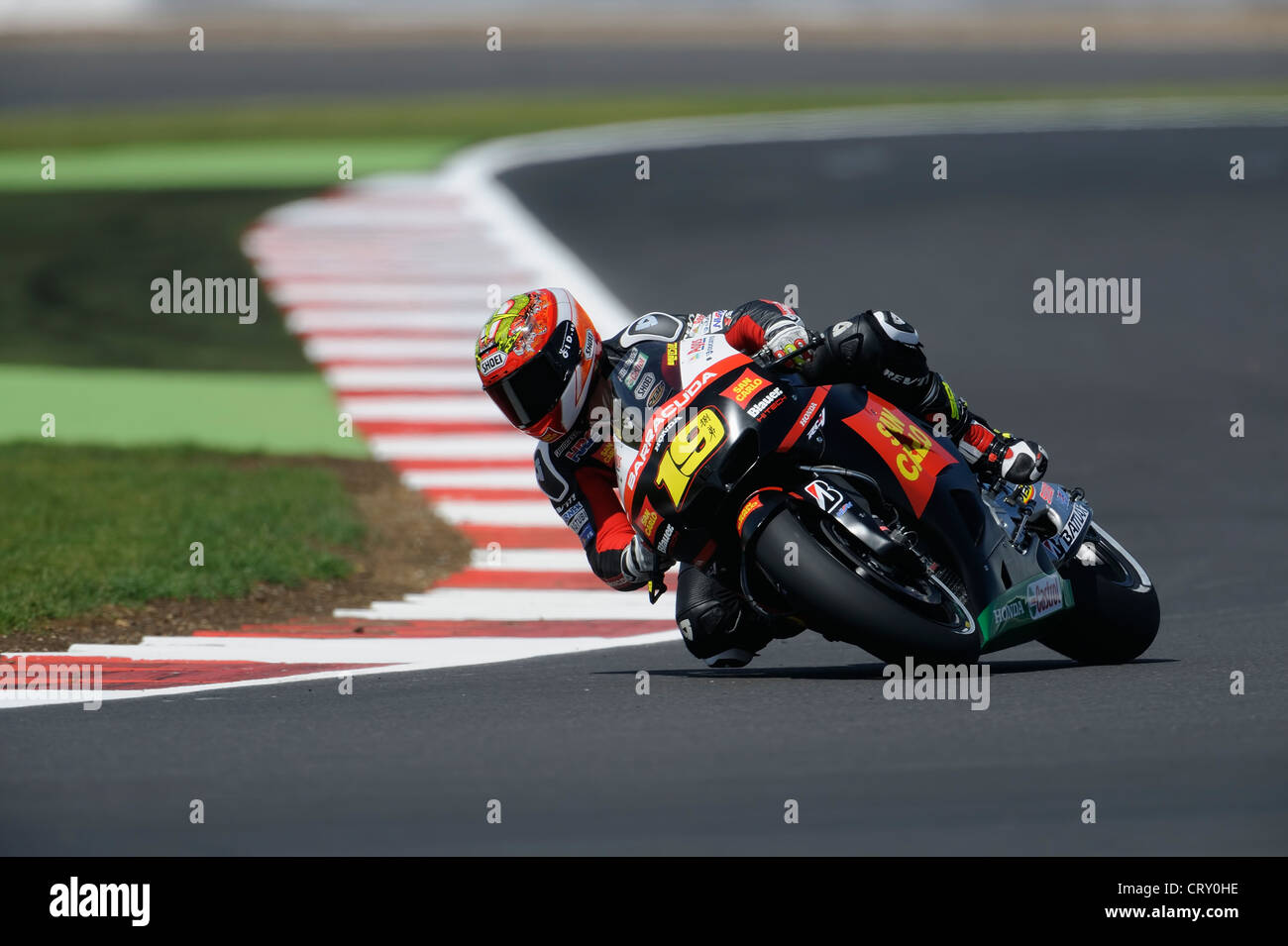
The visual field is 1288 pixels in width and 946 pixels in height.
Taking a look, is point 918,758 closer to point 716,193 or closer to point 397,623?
point 397,623

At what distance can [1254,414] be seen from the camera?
13547mm

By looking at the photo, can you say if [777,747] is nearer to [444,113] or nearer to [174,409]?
[174,409]

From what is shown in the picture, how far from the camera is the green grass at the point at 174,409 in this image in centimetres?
1384

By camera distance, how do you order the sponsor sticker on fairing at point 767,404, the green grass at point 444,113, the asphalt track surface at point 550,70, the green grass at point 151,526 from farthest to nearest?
1. the asphalt track surface at point 550,70
2. the green grass at point 444,113
3. the green grass at point 151,526
4. the sponsor sticker on fairing at point 767,404

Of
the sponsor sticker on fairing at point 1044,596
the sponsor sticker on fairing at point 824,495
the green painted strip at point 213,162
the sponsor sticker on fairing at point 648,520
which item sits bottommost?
the sponsor sticker on fairing at point 1044,596

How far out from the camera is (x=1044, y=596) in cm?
680

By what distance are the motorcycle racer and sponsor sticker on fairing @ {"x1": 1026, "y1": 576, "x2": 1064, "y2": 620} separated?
382 mm

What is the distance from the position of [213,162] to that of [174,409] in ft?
39.2

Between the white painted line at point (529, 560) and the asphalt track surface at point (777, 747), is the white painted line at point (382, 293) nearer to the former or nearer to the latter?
the asphalt track surface at point (777, 747)

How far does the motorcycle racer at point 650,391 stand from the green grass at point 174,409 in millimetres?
6458

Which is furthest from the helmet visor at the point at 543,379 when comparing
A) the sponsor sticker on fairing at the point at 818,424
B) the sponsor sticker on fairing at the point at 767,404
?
the sponsor sticker on fairing at the point at 818,424

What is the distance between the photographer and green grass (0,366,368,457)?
13.8m
